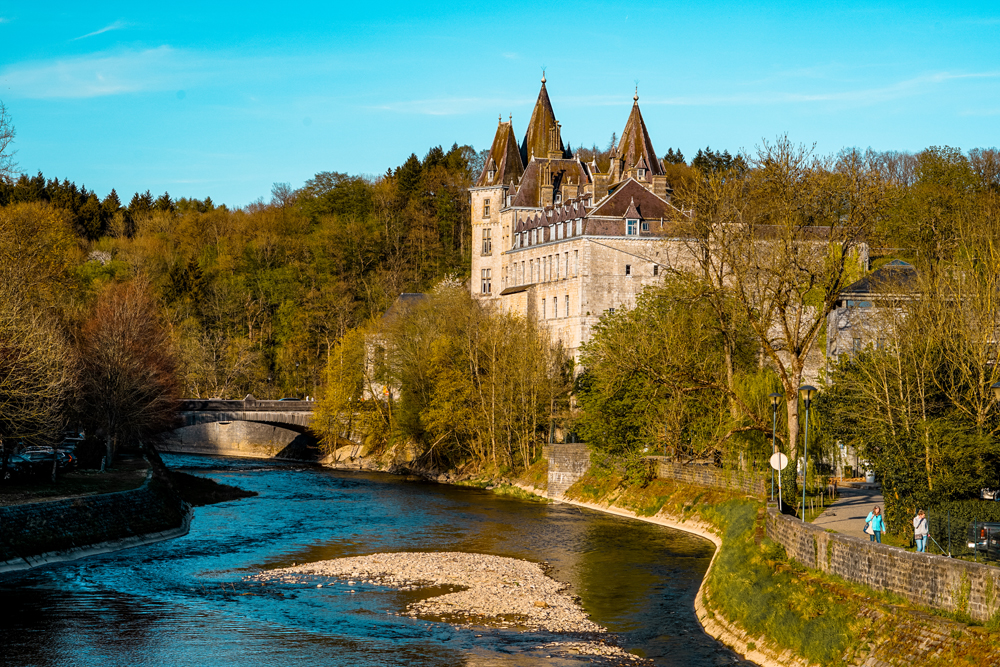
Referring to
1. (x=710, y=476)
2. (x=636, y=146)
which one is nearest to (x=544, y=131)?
(x=636, y=146)

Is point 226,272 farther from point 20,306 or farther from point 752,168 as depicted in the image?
point 752,168

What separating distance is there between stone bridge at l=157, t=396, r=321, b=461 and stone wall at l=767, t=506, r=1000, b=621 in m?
61.7

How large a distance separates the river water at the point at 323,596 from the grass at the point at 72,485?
134 inches

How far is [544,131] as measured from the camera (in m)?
96.4

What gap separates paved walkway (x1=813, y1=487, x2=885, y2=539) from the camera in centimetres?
3169

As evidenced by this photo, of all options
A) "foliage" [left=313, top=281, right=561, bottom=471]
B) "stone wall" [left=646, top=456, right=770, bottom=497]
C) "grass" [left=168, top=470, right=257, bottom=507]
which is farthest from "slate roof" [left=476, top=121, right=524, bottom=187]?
"stone wall" [left=646, top=456, right=770, bottom=497]

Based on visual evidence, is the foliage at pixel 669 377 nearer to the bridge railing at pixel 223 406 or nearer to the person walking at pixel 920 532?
the person walking at pixel 920 532

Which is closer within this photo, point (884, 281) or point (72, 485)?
point (72, 485)

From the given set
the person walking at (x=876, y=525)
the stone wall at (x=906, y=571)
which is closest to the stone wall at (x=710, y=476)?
the person walking at (x=876, y=525)

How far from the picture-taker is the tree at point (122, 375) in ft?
184

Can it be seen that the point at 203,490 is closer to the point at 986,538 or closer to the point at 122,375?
the point at 122,375

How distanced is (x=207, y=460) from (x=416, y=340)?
22.3 m

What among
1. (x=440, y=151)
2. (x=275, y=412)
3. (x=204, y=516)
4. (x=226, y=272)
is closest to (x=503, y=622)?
(x=204, y=516)

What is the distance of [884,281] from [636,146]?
3847 cm
